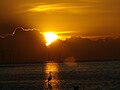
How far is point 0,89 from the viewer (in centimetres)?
6856

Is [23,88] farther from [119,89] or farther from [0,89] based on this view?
[119,89]

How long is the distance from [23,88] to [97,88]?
1155cm

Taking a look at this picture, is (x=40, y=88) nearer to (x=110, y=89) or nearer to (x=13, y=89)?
(x=13, y=89)

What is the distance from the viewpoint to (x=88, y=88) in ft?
218

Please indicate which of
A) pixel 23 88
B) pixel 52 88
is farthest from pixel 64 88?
pixel 23 88

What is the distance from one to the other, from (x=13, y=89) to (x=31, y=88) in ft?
8.95

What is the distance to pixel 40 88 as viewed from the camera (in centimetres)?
6844

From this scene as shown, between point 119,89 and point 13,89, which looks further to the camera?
point 13,89

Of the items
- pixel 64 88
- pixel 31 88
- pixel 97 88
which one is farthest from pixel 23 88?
pixel 97 88

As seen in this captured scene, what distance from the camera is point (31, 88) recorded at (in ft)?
225

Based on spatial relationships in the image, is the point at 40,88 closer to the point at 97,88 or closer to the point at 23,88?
the point at 23,88

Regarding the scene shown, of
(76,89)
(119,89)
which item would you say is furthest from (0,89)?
(119,89)

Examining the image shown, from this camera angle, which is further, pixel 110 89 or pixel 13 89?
pixel 13 89

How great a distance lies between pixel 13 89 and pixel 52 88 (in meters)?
5.88
